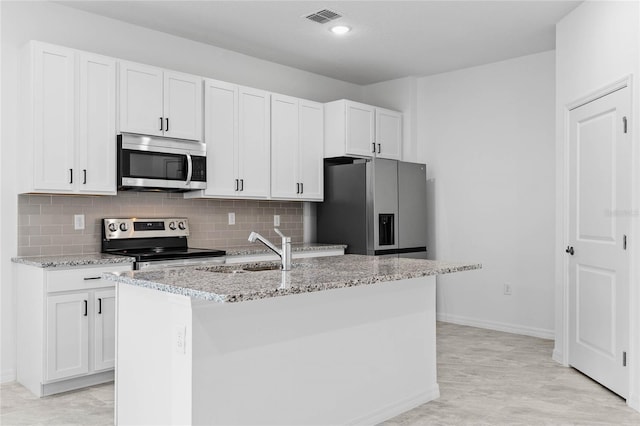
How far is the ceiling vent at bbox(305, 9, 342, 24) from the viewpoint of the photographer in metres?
4.27

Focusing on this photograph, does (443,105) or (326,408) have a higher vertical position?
(443,105)

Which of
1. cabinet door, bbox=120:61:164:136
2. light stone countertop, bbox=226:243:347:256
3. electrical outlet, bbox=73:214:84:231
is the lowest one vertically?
light stone countertop, bbox=226:243:347:256

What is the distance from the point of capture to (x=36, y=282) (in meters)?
3.57

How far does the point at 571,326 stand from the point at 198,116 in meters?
3.53

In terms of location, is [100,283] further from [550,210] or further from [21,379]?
[550,210]

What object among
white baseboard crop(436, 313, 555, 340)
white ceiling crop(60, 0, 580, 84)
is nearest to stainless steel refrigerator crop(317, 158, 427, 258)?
white baseboard crop(436, 313, 555, 340)

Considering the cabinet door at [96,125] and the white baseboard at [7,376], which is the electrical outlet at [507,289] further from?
the white baseboard at [7,376]

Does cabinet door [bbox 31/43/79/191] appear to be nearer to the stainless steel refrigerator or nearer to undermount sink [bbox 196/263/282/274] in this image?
undermount sink [bbox 196/263/282/274]

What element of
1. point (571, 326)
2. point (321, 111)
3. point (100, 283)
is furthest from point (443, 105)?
point (100, 283)

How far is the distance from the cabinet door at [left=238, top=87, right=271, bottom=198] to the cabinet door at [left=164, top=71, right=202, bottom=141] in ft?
1.49

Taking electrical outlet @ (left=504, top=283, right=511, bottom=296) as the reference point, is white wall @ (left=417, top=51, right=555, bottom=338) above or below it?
above

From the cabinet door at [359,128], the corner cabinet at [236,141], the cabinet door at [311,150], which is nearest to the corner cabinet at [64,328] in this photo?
the corner cabinet at [236,141]

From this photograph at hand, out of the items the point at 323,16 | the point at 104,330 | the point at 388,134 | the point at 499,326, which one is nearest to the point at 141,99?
the point at 323,16

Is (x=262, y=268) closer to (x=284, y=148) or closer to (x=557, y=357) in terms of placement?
(x=284, y=148)
